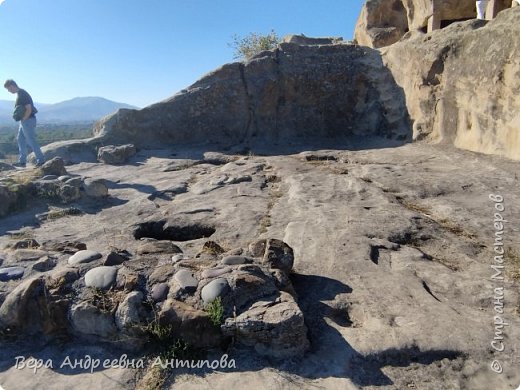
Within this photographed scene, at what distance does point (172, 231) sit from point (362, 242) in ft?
6.96

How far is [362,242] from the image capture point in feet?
12.7

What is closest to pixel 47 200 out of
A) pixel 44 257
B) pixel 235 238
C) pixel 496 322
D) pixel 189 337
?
pixel 44 257

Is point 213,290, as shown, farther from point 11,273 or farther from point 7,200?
point 7,200

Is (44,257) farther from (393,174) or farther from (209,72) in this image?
(209,72)

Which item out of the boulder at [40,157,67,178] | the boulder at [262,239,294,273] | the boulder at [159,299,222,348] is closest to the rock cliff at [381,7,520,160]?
the boulder at [262,239,294,273]

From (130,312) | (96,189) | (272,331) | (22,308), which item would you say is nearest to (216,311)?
(272,331)

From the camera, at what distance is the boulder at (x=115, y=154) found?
847cm

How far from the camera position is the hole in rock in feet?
15.2

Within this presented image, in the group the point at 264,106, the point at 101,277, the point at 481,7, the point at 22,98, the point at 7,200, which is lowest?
the point at 101,277

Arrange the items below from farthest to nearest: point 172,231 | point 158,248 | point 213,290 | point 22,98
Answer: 1. point 22,98
2. point 172,231
3. point 158,248
4. point 213,290

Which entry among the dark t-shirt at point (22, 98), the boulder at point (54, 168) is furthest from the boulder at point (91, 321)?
the dark t-shirt at point (22, 98)

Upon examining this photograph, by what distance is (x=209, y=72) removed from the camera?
384 inches

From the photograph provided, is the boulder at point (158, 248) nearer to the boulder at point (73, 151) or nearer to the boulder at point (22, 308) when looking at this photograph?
the boulder at point (22, 308)

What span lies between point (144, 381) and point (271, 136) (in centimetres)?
753
